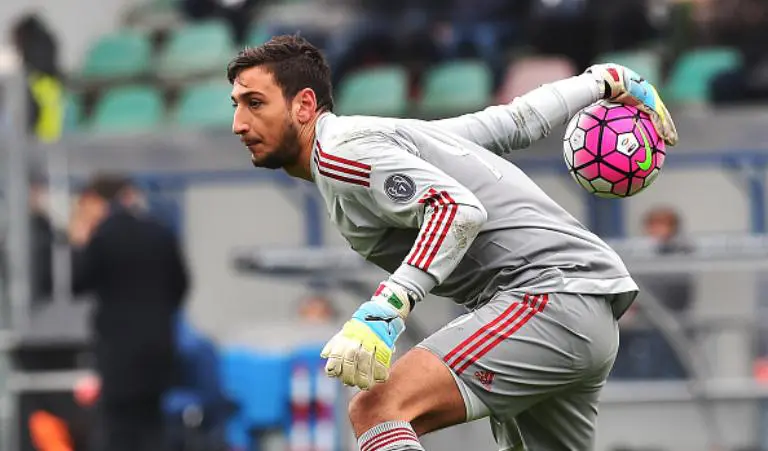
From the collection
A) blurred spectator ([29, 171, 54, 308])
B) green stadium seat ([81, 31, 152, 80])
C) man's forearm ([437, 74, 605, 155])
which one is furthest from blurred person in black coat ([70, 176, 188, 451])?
man's forearm ([437, 74, 605, 155])

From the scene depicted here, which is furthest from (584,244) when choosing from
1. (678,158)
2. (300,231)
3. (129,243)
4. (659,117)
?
(300,231)

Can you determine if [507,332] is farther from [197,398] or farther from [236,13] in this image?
[236,13]

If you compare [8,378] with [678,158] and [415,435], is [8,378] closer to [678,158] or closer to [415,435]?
[678,158]

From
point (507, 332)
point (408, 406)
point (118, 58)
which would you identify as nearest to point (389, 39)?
point (118, 58)

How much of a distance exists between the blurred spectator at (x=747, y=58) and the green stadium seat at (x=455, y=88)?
5.02 ft

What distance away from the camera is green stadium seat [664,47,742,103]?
11.4 meters

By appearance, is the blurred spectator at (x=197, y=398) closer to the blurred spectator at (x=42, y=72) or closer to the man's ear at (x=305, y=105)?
the blurred spectator at (x=42, y=72)

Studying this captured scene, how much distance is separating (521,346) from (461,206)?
1.52 feet

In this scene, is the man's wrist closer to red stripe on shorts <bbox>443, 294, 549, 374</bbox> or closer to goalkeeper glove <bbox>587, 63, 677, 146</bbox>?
red stripe on shorts <bbox>443, 294, 549, 374</bbox>

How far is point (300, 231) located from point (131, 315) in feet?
13.2

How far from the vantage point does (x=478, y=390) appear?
490cm

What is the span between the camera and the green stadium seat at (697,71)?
450 inches

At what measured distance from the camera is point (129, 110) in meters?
13.0

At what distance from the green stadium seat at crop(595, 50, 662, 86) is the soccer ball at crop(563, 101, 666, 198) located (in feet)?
19.9
